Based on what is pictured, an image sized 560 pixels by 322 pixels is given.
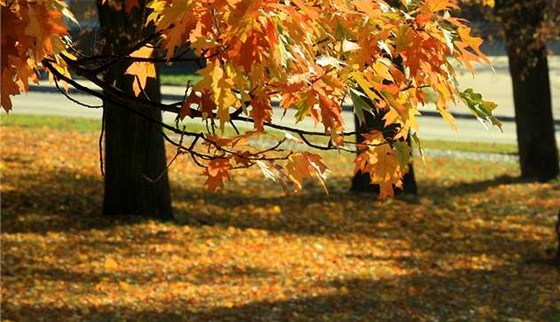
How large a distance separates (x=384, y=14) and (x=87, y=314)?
5689mm

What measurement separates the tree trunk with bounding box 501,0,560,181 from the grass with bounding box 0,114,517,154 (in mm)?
4399

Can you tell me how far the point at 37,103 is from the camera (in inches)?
1090

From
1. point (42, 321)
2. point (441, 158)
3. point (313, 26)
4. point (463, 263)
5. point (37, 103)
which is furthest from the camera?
point (37, 103)

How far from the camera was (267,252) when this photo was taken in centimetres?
1210

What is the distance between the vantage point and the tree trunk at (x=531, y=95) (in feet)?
54.7

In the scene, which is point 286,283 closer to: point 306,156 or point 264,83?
point 306,156

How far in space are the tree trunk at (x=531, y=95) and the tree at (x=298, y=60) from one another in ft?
39.7

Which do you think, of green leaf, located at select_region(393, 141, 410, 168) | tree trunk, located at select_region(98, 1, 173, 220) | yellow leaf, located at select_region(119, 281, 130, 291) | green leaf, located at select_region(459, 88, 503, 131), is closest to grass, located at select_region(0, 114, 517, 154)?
tree trunk, located at select_region(98, 1, 173, 220)

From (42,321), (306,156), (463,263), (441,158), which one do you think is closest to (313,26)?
(306,156)

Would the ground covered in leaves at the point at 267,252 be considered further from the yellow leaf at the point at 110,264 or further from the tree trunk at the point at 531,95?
the tree trunk at the point at 531,95

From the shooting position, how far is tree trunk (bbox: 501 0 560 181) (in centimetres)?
1667

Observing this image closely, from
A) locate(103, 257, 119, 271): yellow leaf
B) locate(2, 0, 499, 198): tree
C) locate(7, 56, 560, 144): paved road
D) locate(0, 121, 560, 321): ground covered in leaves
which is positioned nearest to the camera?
locate(2, 0, 499, 198): tree

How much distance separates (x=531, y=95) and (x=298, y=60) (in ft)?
45.8

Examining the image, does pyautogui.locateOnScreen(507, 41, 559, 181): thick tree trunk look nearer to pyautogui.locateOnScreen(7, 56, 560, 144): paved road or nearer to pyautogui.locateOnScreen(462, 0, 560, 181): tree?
pyautogui.locateOnScreen(462, 0, 560, 181): tree
